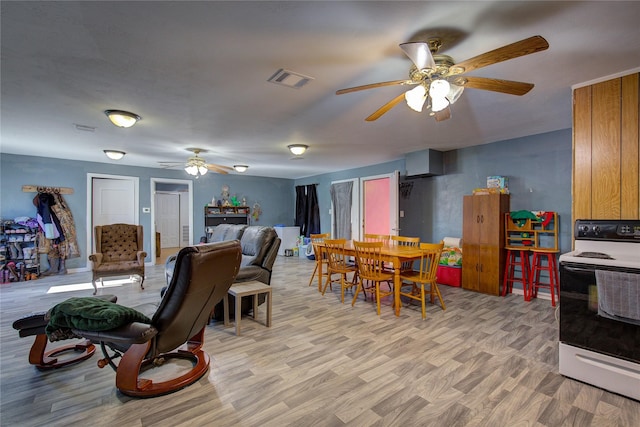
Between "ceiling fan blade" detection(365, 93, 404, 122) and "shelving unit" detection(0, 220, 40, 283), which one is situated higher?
"ceiling fan blade" detection(365, 93, 404, 122)

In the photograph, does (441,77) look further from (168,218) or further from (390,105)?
(168,218)

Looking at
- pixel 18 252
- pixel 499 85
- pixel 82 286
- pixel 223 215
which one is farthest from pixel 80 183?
pixel 499 85

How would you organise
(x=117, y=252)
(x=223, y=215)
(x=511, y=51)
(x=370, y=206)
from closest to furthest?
(x=511, y=51)
(x=117, y=252)
(x=370, y=206)
(x=223, y=215)

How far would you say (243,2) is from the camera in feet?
4.91

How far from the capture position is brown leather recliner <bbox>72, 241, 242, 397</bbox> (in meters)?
1.72

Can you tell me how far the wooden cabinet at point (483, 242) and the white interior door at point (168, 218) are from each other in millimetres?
8615

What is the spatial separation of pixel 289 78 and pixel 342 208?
4987 mm

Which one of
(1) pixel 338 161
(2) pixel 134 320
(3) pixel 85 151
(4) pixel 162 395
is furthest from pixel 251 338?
(3) pixel 85 151

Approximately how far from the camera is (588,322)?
6.51 feet

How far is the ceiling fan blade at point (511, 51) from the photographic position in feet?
4.53

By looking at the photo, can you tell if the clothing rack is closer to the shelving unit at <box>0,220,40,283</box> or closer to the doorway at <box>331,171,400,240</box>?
the shelving unit at <box>0,220,40,283</box>

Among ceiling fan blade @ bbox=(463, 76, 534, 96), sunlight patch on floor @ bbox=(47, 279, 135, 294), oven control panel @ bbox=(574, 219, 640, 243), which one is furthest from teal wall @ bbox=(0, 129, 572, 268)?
ceiling fan blade @ bbox=(463, 76, 534, 96)

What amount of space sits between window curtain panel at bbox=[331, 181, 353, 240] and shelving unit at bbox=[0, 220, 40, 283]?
5955mm

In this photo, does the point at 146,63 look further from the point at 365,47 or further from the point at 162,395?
the point at 162,395
